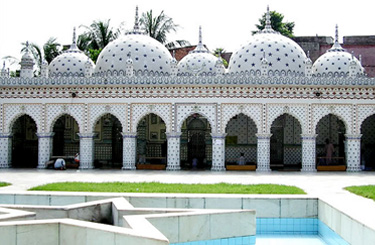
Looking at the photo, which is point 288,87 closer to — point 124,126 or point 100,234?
point 124,126

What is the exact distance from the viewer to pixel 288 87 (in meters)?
18.5

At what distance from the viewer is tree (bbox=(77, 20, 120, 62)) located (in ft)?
98.6

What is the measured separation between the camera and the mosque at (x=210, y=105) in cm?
1858

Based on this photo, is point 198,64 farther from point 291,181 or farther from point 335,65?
point 291,181

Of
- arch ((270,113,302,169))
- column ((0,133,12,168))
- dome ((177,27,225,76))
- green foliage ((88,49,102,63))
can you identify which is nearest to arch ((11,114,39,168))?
column ((0,133,12,168))

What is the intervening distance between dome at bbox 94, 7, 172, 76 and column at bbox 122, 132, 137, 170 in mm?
2924

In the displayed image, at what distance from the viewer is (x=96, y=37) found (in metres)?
30.5

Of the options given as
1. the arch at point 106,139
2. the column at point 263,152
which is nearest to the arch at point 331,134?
the column at point 263,152

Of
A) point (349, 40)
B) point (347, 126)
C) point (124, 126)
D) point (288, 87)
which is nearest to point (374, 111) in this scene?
point (347, 126)

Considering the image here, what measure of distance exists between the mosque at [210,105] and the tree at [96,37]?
888 centimetres

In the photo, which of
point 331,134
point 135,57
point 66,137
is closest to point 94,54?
point 66,137

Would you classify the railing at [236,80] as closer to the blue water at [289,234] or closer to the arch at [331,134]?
the arch at [331,134]

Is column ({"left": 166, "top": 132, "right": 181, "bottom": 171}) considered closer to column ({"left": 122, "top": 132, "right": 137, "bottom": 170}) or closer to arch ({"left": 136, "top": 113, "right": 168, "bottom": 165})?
column ({"left": 122, "top": 132, "right": 137, "bottom": 170})

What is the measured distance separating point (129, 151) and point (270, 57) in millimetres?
6937
